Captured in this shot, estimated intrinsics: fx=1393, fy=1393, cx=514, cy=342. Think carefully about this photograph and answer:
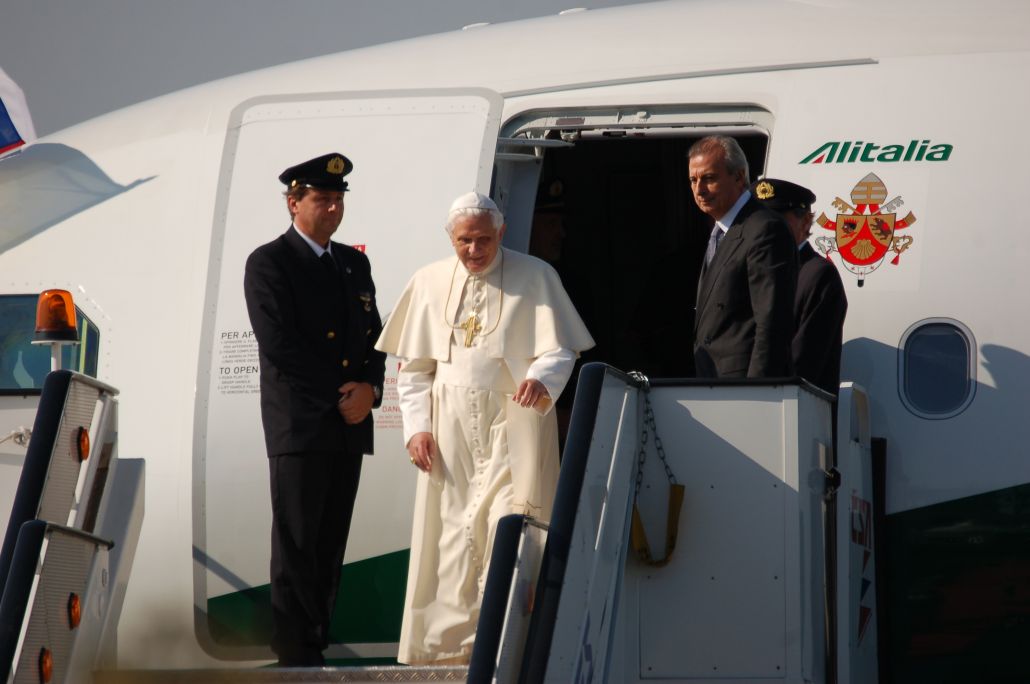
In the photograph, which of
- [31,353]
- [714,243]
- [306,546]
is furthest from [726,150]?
[31,353]

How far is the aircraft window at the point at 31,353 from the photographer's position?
274 inches

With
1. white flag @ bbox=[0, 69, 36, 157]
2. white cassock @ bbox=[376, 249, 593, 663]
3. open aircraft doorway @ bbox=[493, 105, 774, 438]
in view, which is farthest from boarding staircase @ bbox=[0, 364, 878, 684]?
white flag @ bbox=[0, 69, 36, 157]

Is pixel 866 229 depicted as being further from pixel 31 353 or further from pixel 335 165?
pixel 31 353

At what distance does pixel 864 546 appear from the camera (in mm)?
5535

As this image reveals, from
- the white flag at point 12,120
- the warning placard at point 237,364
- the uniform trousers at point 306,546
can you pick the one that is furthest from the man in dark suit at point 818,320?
the white flag at point 12,120

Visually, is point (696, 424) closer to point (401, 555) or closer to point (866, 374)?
point (866, 374)

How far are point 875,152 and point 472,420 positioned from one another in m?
2.17

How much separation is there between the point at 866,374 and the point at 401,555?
221 centimetres

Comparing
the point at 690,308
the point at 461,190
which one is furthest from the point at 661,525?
the point at 690,308

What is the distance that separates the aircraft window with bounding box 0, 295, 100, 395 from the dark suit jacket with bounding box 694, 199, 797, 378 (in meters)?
3.15

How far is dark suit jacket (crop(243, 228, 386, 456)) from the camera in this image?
5.89 meters

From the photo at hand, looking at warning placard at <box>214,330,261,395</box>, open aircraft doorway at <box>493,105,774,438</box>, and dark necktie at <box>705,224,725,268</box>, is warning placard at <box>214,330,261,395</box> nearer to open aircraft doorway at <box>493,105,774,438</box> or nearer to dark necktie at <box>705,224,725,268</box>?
open aircraft doorway at <box>493,105,774,438</box>

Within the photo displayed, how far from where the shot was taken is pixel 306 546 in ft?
19.0

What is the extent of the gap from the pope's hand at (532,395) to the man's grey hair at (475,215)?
68 cm
